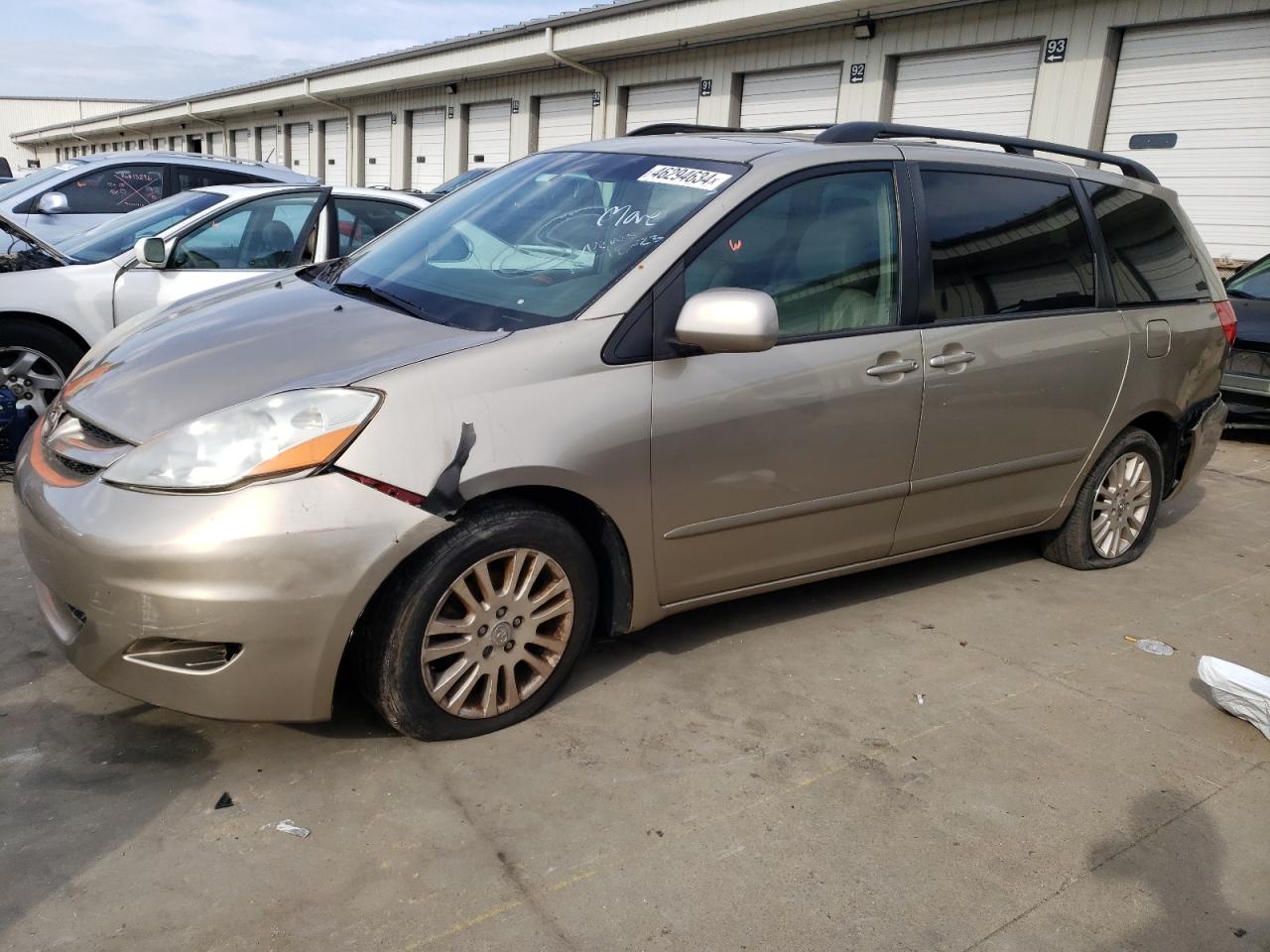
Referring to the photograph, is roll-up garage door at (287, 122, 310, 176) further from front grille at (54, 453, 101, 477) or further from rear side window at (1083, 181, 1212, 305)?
front grille at (54, 453, 101, 477)

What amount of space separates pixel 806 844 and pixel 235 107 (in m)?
33.6

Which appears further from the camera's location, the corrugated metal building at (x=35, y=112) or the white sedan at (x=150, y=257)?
the corrugated metal building at (x=35, y=112)

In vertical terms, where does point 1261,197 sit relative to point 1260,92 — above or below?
below

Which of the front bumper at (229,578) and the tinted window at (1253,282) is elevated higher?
the tinted window at (1253,282)

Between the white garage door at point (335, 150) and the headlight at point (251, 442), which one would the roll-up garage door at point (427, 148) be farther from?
the headlight at point (251, 442)

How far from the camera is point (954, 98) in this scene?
40.6ft

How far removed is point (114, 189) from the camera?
948 cm

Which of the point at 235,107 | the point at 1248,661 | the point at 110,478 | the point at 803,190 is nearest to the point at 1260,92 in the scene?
the point at 1248,661

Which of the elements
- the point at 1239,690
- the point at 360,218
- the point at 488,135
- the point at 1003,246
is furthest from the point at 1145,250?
the point at 488,135

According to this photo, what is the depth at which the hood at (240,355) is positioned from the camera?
9.02 feet

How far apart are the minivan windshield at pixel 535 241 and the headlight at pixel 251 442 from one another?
0.57 metres

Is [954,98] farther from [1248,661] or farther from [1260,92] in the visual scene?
[1248,661]

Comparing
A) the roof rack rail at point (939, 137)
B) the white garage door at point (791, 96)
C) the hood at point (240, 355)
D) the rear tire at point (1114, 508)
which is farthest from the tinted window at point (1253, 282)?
the hood at point (240, 355)

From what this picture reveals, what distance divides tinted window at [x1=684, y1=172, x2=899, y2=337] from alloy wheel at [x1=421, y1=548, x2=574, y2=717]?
38.7 inches
